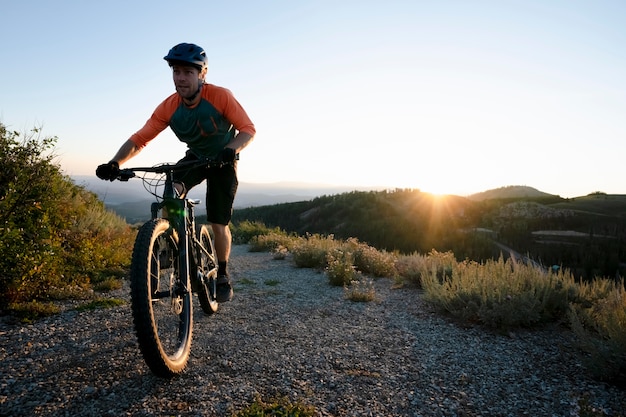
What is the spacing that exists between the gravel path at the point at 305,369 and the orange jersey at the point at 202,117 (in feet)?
6.81

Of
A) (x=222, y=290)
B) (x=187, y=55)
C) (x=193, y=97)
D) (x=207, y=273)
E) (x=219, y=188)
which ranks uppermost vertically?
(x=187, y=55)

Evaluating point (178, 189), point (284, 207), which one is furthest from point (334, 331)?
point (284, 207)

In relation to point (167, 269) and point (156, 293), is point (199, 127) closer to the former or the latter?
point (167, 269)

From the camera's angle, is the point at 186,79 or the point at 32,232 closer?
the point at 186,79

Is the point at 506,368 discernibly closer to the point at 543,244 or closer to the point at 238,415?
the point at 238,415

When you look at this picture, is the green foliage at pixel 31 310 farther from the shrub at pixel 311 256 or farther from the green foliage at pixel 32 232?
the shrub at pixel 311 256

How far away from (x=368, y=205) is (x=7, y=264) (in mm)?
30516

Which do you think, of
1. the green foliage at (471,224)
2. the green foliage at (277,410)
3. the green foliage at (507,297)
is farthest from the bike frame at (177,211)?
the green foliage at (471,224)

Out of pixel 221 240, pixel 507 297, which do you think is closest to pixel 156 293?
pixel 221 240

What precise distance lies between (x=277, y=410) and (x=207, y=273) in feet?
6.09

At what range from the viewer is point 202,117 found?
388cm

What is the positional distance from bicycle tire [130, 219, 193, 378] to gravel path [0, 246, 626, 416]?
214mm

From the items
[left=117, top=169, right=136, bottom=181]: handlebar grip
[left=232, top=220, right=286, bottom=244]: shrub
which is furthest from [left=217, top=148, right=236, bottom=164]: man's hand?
[left=232, top=220, right=286, bottom=244]: shrub

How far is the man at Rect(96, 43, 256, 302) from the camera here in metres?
3.57
